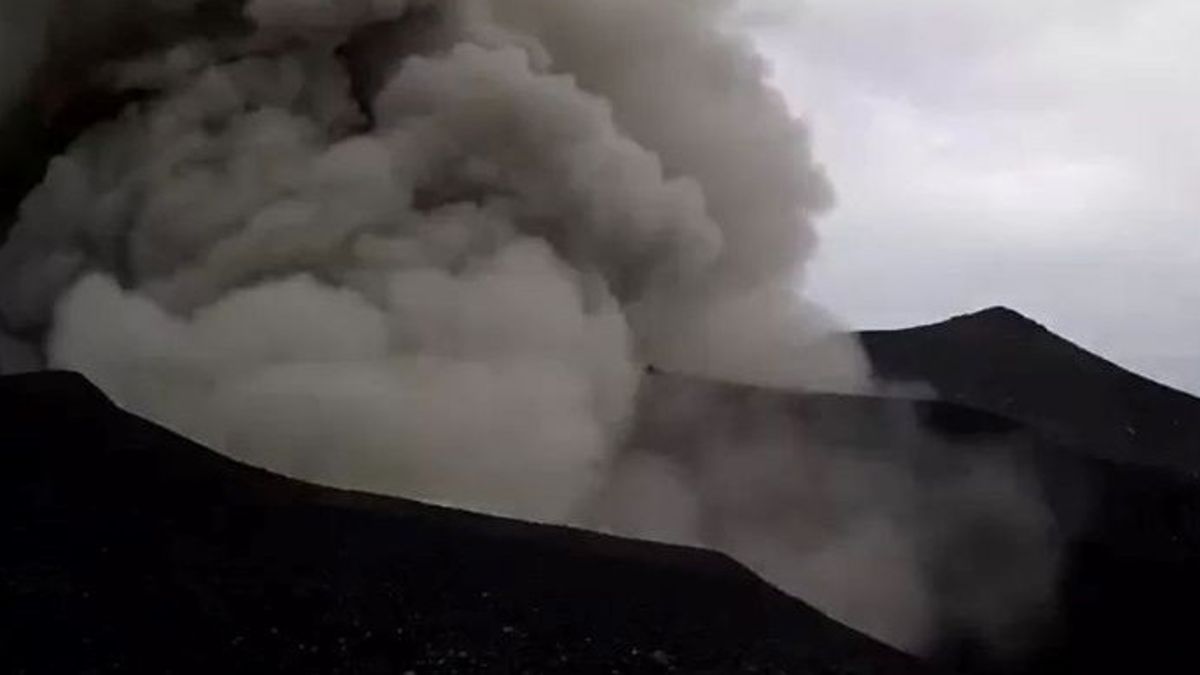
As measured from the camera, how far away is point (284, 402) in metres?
17.8

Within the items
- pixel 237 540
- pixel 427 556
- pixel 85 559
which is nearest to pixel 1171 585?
pixel 427 556

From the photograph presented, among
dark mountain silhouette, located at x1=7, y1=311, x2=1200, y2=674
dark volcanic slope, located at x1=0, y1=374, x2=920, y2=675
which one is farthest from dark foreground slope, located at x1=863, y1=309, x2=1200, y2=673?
dark volcanic slope, located at x1=0, y1=374, x2=920, y2=675

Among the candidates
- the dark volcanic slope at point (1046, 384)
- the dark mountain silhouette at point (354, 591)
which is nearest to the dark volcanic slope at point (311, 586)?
the dark mountain silhouette at point (354, 591)

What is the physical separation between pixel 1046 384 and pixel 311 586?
822 inches

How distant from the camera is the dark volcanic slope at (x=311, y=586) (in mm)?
11984

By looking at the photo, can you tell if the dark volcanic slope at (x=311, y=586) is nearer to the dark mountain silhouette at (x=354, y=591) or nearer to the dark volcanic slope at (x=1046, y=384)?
the dark mountain silhouette at (x=354, y=591)

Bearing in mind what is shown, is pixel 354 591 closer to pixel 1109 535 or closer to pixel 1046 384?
pixel 1109 535

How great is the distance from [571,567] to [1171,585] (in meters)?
7.99

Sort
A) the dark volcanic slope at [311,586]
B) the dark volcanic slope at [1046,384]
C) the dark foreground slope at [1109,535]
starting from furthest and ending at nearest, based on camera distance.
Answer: the dark volcanic slope at [1046,384]
the dark foreground slope at [1109,535]
the dark volcanic slope at [311,586]

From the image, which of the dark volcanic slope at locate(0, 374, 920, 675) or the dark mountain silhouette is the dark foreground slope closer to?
the dark mountain silhouette

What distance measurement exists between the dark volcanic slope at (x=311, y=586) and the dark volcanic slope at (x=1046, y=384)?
11.2 m

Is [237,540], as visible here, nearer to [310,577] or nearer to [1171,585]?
[310,577]

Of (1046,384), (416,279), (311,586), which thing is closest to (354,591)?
(311,586)

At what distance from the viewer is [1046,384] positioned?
3111cm
